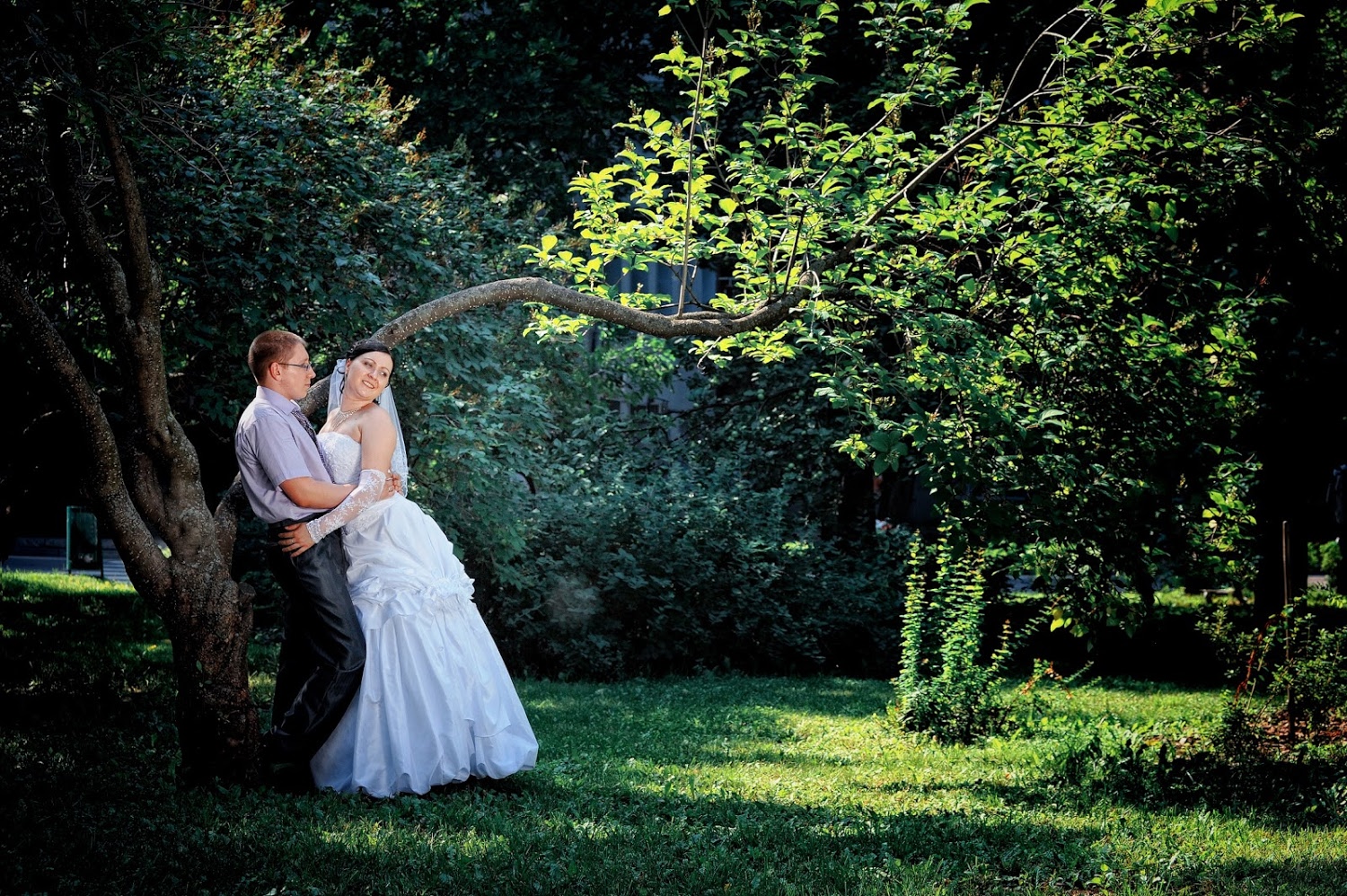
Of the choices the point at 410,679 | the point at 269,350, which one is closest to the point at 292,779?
the point at 410,679

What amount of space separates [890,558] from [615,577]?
4296 millimetres

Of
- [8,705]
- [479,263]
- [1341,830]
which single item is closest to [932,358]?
[1341,830]

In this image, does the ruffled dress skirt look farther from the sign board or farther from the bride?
the sign board

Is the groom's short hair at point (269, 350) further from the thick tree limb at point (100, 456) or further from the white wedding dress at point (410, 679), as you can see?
the thick tree limb at point (100, 456)

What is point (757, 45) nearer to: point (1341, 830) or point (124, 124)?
point (124, 124)

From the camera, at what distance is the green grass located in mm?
4523

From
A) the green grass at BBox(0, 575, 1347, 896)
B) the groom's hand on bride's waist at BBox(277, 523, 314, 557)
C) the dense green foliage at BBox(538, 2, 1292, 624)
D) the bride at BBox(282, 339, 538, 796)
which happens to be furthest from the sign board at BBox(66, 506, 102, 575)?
the groom's hand on bride's waist at BBox(277, 523, 314, 557)

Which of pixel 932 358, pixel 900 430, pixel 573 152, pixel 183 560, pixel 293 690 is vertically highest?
pixel 573 152

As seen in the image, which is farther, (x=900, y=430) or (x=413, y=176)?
(x=413, y=176)

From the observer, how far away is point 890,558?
587 inches

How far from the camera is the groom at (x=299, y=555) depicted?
5520 millimetres

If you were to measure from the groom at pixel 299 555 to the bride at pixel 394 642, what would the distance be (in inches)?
3.9

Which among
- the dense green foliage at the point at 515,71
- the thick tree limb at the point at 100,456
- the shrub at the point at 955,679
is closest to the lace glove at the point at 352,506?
the thick tree limb at the point at 100,456

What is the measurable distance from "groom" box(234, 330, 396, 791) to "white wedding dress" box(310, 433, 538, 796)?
0.11 meters
